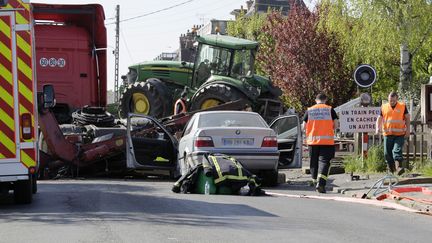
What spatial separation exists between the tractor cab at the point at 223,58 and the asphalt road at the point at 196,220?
1023cm

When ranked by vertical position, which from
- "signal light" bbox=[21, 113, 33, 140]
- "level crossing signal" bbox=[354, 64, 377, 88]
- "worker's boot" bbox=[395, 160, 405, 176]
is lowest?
"worker's boot" bbox=[395, 160, 405, 176]

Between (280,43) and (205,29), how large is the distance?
5712 centimetres

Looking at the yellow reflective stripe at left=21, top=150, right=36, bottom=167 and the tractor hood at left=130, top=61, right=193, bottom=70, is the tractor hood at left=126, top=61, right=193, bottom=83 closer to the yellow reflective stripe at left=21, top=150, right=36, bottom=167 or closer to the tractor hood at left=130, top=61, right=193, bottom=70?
the tractor hood at left=130, top=61, right=193, bottom=70

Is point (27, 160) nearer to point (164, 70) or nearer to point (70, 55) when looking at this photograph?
point (70, 55)

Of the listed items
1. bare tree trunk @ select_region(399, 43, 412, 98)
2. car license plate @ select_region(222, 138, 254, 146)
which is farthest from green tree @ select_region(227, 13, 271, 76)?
car license plate @ select_region(222, 138, 254, 146)

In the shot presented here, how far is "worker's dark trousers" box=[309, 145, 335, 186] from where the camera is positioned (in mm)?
14773

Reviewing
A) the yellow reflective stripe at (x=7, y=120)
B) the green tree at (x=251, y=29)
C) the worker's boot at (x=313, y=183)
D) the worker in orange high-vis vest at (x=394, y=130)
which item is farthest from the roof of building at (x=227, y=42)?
the green tree at (x=251, y=29)

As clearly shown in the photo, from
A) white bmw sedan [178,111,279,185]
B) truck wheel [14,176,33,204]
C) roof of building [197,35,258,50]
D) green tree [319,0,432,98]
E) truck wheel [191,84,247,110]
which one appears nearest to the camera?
truck wheel [14,176,33,204]

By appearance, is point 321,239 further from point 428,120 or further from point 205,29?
point 205,29

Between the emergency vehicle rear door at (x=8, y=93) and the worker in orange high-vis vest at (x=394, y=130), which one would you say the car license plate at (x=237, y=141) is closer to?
the worker in orange high-vis vest at (x=394, y=130)

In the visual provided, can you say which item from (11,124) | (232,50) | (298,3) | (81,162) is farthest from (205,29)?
(11,124)

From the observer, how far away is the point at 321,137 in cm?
1505

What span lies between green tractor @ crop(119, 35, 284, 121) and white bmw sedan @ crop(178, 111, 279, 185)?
5686 millimetres

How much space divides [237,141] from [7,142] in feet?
17.5
